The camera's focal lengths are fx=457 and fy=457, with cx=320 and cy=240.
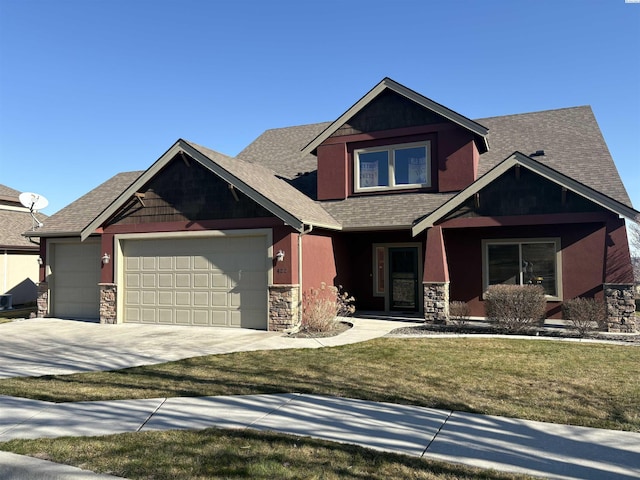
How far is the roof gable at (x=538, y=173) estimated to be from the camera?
39.4 feet

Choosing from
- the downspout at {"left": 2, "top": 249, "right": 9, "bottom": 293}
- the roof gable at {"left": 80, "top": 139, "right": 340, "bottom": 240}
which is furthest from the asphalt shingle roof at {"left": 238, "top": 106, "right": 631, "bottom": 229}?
the downspout at {"left": 2, "top": 249, "right": 9, "bottom": 293}

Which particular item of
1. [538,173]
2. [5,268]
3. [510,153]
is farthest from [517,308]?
[5,268]

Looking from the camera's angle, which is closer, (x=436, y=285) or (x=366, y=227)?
(x=436, y=285)

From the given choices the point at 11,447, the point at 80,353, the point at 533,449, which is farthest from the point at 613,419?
the point at 80,353

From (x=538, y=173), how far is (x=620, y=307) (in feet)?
13.4

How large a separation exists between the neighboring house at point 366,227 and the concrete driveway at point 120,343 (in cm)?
104

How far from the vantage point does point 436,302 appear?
13.3 metres

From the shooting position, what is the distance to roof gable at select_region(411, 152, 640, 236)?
12016 millimetres

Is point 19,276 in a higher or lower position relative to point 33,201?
lower

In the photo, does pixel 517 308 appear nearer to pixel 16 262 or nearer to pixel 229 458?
pixel 229 458

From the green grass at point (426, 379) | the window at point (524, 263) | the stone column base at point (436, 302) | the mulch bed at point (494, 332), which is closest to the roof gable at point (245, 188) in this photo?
the stone column base at point (436, 302)

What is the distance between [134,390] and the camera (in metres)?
7.07

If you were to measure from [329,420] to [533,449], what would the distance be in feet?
7.51

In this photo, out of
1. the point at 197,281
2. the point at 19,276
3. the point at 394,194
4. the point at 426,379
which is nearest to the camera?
the point at 426,379
